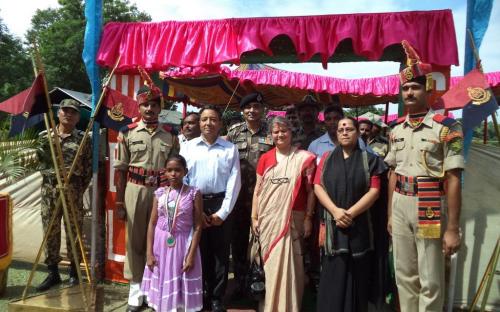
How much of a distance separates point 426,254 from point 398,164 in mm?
635

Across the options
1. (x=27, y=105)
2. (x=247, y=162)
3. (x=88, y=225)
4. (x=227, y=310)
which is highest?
(x=27, y=105)

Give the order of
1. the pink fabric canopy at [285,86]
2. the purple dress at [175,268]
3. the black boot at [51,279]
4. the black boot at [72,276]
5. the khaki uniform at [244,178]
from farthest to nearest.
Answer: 1. the pink fabric canopy at [285,86]
2. the black boot at [72,276]
3. the black boot at [51,279]
4. the khaki uniform at [244,178]
5. the purple dress at [175,268]

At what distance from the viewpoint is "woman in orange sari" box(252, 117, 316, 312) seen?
9.80ft

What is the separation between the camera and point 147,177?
342 centimetres

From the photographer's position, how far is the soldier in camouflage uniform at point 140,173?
11.2ft

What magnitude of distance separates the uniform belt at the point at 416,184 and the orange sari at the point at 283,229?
→ 2.19ft

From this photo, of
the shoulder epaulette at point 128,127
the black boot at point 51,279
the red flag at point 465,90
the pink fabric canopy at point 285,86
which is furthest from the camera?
the pink fabric canopy at point 285,86

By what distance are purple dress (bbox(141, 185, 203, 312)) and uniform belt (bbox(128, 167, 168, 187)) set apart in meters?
0.31

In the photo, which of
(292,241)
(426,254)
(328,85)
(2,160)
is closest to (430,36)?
(426,254)

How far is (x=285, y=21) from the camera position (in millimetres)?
3635

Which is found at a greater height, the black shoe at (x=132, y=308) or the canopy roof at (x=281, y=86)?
the canopy roof at (x=281, y=86)

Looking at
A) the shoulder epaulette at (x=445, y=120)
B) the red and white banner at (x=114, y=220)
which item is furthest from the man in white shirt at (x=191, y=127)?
the shoulder epaulette at (x=445, y=120)

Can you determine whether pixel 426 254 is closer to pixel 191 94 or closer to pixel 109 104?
pixel 109 104

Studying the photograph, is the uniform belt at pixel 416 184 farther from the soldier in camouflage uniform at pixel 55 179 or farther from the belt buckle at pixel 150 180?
the soldier in camouflage uniform at pixel 55 179
